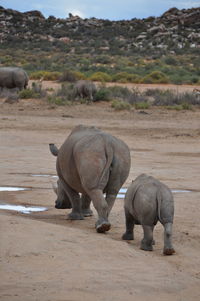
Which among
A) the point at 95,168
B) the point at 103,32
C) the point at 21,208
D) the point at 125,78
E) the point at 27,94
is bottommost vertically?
the point at 125,78

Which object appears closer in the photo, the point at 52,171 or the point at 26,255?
the point at 26,255

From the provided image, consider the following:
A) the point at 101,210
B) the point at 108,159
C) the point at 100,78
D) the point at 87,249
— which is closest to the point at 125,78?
the point at 100,78

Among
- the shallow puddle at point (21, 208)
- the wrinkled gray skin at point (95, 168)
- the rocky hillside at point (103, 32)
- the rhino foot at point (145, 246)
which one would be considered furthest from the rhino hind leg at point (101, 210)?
the rocky hillside at point (103, 32)

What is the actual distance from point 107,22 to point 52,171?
84527mm

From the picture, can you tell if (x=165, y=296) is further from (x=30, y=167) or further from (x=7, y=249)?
(x=30, y=167)

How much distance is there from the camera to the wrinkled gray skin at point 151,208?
7984mm

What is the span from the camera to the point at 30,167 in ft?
49.3

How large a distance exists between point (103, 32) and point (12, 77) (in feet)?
197

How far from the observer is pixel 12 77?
31703 millimetres

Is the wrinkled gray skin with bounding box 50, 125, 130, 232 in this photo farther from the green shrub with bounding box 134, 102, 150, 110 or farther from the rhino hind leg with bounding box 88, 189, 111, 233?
the green shrub with bounding box 134, 102, 150, 110

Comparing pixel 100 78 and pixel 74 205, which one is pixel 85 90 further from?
pixel 74 205

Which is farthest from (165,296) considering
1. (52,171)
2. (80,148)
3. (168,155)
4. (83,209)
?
(168,155)

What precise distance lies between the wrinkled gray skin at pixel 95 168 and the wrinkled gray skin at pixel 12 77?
22.1 meters

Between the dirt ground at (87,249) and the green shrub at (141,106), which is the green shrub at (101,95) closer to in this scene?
the green shrub at (141,106)
